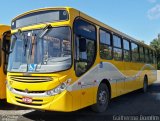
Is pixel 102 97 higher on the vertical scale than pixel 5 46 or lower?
lower

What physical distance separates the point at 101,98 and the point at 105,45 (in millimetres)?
1856

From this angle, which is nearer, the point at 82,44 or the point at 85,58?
the point at 82,44

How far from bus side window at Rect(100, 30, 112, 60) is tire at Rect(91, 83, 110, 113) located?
1.04 metres

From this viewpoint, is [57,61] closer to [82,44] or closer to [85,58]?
[82,44]

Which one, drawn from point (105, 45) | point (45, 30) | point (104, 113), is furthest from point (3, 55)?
point (104, 113)

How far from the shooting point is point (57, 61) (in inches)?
290

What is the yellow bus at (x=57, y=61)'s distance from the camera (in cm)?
734

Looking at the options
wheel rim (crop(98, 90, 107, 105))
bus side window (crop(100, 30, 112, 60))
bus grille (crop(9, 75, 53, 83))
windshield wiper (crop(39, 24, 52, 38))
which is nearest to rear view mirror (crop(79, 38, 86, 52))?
windshield wiper (crop(39, 24, 52, 38))

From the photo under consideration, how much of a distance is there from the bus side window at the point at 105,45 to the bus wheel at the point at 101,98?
1038 millimetres

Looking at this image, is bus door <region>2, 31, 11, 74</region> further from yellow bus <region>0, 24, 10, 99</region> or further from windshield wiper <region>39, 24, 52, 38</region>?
windshield wiper <region>39, 24, 52, 38</region>

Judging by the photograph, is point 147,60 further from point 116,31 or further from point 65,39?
point 65,39

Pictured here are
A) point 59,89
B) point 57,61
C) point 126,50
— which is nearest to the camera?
point 59,89

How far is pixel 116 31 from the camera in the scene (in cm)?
1138

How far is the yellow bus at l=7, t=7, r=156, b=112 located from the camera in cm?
734
